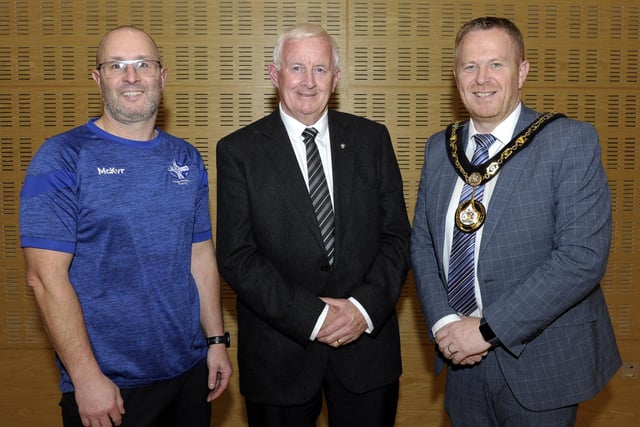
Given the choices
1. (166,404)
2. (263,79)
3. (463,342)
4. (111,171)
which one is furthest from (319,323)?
(263,79)

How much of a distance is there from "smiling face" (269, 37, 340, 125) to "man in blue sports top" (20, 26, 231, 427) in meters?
0.45

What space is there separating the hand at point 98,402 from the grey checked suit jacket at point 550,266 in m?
1.24

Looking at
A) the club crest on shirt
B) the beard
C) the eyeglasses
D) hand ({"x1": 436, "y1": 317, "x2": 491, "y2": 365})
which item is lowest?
hand ({"x1": 436, "y1": 317, "x2": 491, "y2": 365})

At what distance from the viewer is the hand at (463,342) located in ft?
6.50

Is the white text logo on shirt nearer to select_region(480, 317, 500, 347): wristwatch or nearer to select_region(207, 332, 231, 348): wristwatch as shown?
select_region(207, 332, 231, 348): wristwatch

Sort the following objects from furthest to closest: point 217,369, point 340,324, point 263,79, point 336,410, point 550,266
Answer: point 263,79 < point 217,369 < point 336,410 < point 340,324 < point 550,266

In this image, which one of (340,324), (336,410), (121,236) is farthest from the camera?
(336,410)

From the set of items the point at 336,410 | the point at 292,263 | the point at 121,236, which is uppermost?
the point at 121,236

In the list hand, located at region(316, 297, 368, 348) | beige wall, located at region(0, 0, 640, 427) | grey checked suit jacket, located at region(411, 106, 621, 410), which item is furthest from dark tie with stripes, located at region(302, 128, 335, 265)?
beige wall, located at region(0, 0, 640, 427)

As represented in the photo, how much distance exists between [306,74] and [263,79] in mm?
1525

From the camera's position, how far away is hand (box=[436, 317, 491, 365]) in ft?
6.50

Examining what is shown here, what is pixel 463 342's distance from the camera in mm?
1996

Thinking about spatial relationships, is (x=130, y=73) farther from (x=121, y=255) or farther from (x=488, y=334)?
(x=488, y=334)

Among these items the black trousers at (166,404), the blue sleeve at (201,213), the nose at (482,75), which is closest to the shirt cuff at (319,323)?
the black trousers at (166,404)
